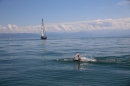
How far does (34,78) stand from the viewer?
87.7 ft

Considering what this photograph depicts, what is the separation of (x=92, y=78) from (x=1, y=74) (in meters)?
14.7

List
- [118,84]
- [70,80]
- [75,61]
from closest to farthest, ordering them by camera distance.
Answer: [118,84]
[70,80]
[75,61]

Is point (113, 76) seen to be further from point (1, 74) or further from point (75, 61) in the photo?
point (1, 74)

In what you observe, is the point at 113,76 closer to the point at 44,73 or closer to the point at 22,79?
the point at 44,73

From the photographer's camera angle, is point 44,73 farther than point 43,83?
Yes

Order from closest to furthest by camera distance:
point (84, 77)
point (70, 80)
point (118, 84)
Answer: point (118, 84), point (70, 80), point (84, 77)

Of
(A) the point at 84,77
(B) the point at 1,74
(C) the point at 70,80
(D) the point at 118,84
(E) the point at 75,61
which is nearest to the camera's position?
(D) the point at 118,84

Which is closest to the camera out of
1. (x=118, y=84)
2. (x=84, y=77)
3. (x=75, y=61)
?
(x=118, y=84)

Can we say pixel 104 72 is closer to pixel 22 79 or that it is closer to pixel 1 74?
pixel 22 79

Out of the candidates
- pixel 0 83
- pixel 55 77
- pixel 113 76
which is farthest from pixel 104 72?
pixel 0 83

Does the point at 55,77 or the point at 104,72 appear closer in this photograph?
the point at 55,77

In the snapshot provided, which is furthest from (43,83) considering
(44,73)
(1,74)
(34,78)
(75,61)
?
(75,61)

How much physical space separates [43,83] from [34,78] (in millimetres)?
3101

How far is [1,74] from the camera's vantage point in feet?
96.7
